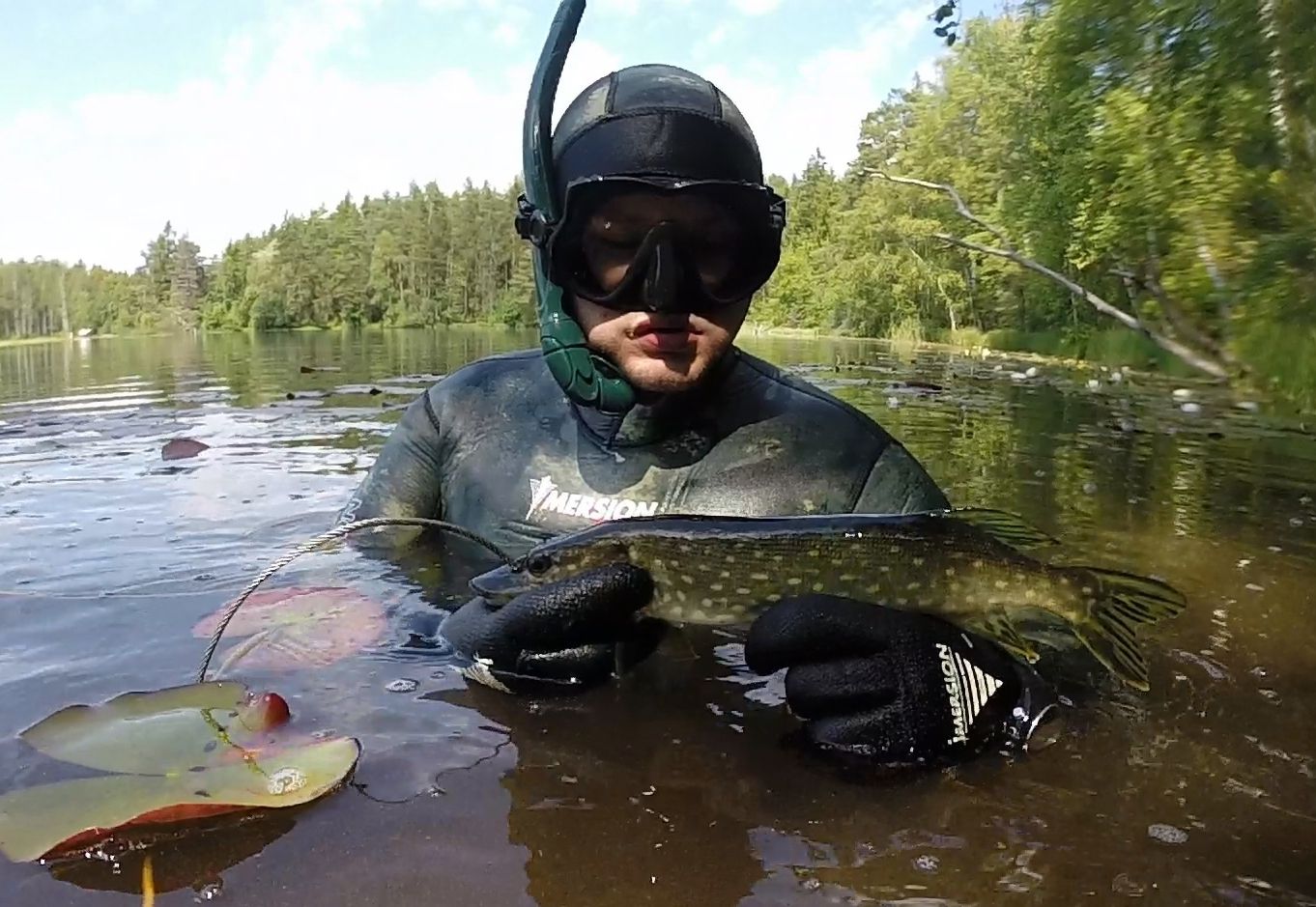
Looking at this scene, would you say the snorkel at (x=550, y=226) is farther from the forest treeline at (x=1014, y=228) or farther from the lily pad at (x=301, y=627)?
the forest treeline at (x=1014, y=228)

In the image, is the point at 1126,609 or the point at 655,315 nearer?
the point at 1126,609

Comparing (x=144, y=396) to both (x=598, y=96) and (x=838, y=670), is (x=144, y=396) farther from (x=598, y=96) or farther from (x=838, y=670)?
(x=838, y=670)

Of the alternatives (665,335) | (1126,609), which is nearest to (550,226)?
(665,335)

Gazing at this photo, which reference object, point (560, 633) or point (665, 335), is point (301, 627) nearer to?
point (560, 633)

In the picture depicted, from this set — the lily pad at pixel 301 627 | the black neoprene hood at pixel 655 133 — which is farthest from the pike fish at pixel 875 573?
the black neoprene hood at pixel 655 133

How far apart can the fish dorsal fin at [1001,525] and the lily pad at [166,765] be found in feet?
6.22

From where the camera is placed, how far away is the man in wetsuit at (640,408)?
3324mm

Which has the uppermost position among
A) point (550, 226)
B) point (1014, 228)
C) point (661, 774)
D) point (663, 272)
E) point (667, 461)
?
point (1014, 228)

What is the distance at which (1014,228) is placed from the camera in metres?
28.5

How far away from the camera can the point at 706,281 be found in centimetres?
356

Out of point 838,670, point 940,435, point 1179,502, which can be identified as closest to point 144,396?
point 940,435

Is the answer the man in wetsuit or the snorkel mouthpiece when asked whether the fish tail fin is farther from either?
the snorkel mouthpiece

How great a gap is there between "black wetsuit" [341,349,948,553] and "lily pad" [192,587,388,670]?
15.2 inches

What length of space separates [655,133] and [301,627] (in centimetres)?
229
